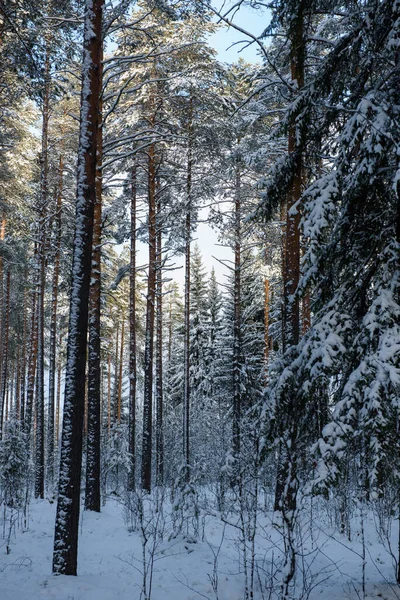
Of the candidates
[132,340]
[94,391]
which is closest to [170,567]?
[94,391]

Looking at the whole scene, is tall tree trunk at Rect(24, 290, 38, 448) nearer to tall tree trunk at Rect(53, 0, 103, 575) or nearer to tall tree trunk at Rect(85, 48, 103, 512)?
tall tree trunk at Rect(85, 48, 103, 512)

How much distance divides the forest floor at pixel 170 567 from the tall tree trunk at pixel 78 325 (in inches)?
21.7

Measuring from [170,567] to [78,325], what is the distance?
4086 mm

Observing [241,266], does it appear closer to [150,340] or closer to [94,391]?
[150,340]

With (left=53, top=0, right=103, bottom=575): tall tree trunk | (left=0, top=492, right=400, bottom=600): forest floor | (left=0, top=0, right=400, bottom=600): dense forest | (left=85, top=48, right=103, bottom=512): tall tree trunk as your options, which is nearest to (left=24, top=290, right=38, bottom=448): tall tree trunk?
(left=0, top=0, right=400, bottom=600): dense forest

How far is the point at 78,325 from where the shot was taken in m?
5.67

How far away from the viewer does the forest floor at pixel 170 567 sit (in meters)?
4.72

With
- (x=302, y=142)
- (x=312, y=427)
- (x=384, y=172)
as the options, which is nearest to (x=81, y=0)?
(x=302, y=142)

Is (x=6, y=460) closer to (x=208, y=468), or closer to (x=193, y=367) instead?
(x=208, y=468)

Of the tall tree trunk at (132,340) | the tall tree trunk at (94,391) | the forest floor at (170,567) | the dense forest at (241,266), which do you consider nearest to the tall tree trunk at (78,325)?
the dense forest at (241,266)

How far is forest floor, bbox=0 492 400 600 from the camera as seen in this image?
4719 millimetres

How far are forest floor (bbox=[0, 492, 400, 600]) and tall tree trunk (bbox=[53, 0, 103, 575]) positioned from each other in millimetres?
552

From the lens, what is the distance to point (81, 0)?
321 inches

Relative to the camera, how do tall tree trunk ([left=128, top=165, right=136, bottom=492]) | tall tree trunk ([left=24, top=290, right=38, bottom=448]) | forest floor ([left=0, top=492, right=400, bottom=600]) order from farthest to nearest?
tall tree trunk ([left=128, top=165, right=136, bottom=492])
tall tree trunk ([left=24, top=290, right=38, bottom=448])
forest floor ([left=0, top=492, right=400, bottom=600])
